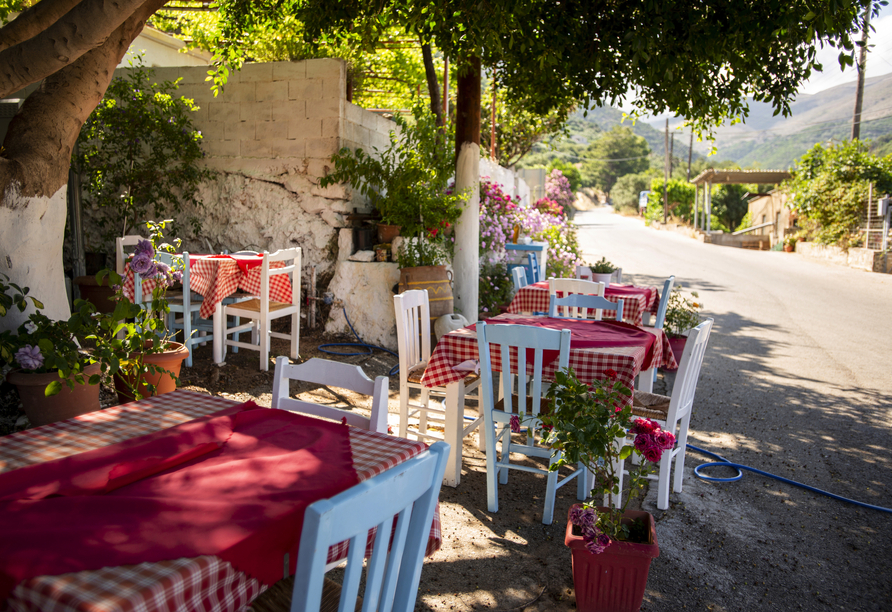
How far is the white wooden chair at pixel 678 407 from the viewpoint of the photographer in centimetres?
270

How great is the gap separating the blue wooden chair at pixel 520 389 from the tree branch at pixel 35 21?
243cm

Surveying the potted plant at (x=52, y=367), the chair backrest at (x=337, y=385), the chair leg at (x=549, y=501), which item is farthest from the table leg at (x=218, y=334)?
the chair leg at (x=549, y=501)

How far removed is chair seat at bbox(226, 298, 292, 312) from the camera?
489 centimetres

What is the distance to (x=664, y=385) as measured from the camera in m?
4.90

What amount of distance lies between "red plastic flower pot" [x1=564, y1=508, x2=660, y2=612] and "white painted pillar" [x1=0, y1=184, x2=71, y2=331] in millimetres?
3121

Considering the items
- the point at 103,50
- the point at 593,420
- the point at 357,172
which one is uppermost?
the point at 103,50

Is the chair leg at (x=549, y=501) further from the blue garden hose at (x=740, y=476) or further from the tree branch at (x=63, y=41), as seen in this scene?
the tree branch at (x=63, y=41)

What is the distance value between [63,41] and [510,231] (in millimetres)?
6014

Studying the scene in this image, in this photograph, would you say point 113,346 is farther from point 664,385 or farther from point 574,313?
point 664,385

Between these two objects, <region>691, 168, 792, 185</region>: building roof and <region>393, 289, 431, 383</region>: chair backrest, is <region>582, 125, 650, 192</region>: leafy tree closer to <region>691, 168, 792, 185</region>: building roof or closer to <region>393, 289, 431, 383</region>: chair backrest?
<region>691, 168, 792, 185</region>: building roof

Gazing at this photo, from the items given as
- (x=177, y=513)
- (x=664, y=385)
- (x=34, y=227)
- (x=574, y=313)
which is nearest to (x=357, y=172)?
(x=574, y=313)

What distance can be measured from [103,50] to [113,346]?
5.95ft

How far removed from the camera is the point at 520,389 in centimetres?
270

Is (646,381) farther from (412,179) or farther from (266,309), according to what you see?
(412,179)
